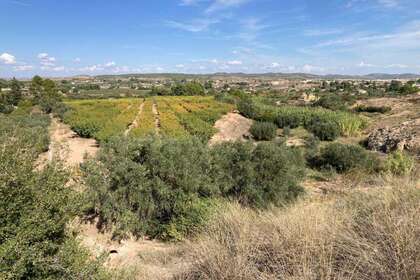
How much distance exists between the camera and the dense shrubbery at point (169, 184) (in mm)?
9180

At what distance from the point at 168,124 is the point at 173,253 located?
24.1 m

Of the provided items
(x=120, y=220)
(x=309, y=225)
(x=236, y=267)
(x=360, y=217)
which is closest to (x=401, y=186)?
(x=360, y=217)

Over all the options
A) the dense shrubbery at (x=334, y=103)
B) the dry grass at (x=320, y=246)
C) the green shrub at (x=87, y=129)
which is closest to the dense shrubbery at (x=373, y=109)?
the dense shrubbery at (x=334, y=103)

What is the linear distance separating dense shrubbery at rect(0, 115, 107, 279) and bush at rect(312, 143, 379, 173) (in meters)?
14.2

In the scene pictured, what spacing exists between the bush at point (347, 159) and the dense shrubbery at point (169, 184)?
21.6ft

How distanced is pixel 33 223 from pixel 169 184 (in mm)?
5641

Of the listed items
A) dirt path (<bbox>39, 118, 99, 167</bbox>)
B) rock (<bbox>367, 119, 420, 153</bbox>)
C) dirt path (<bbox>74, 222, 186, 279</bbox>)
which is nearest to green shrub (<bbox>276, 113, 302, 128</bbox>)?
rock (<bbox>367, 119, 420, 153</bbox>)

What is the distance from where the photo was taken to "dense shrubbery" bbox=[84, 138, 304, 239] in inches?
361

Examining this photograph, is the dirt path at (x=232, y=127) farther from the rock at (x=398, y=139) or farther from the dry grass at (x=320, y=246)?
the dry grass at (x=320, y=246)

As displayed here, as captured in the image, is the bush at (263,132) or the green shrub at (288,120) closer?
the bush at (263,132)

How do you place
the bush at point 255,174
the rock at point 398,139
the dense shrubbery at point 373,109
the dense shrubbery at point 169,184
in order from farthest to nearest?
the dense shrubbery at point 373,109 < the rock at point 398,139 < the bush at point 255,174 < the dense shrubbery at point 169,184

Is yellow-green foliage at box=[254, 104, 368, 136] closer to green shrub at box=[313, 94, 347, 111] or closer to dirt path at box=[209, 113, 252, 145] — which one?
dirt path at box=[209, 113, 252, 145]

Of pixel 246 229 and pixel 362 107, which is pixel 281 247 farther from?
pixel 362 107

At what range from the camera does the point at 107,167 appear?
980 cm
